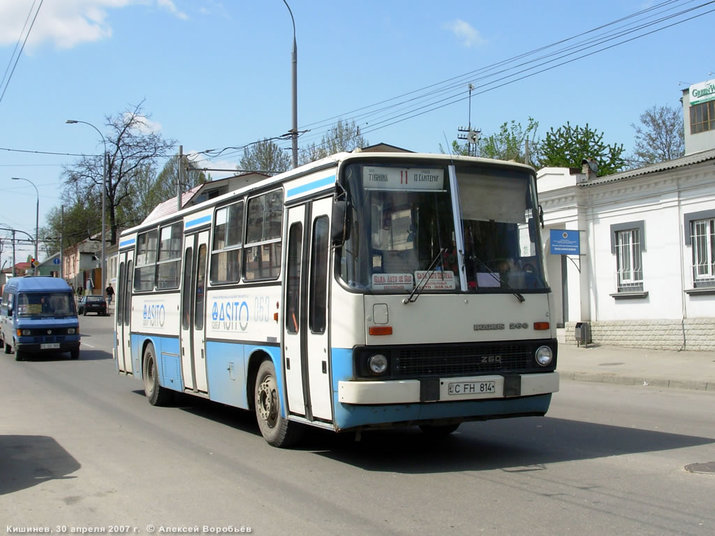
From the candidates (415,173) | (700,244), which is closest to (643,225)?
(700,244)

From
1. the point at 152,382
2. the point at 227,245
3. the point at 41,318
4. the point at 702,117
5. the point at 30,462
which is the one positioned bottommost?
the point at 30,462

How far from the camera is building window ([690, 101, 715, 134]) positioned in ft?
104

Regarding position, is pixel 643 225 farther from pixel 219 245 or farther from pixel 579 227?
pixel 219 245

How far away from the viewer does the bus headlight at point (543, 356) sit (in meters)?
7.96

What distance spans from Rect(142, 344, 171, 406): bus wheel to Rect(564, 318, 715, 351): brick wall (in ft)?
44.8

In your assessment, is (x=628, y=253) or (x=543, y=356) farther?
(x=628, y=253)

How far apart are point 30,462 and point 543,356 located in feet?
18.0

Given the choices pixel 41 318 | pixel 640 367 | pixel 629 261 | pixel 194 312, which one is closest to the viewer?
pixel 194 312

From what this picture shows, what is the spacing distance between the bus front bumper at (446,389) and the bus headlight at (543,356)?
110mm

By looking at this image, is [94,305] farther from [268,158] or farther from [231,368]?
[231,368]

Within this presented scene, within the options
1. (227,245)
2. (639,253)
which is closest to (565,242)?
(639,253)

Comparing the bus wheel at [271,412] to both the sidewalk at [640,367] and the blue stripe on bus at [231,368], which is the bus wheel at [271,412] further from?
the sidewalk at [640,367]

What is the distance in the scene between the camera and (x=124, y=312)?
15.3 m

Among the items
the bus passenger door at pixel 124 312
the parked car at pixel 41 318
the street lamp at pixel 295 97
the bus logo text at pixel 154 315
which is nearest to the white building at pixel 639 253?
the street lamp at pixel 295 97
